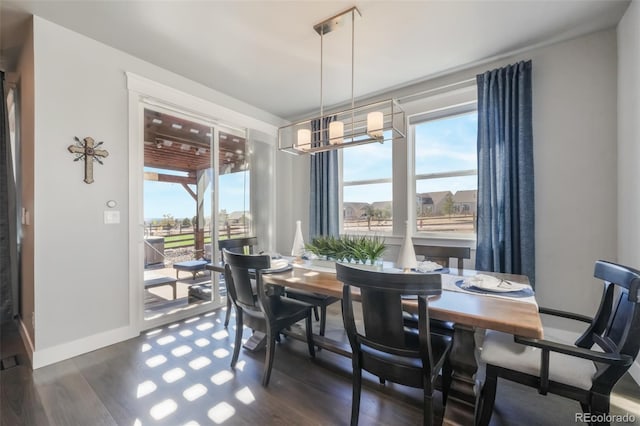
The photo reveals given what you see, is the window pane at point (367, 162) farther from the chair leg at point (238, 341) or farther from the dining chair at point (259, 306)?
the chair leg at point (238, 341)

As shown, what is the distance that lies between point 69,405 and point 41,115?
2180mm

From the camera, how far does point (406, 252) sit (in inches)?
77.6

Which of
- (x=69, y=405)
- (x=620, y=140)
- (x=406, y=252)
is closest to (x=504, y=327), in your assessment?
(x=406, y=252)

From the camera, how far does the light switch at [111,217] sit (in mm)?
2551

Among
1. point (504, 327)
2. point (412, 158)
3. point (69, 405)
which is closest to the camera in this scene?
point (504, 327)

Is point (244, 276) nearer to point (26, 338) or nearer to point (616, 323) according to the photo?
point (616, 323)

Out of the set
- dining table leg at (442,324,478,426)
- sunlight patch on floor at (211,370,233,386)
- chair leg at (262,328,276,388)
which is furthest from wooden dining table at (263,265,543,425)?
sunlight patch on floor at (211,370,233,386)

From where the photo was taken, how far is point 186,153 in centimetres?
336

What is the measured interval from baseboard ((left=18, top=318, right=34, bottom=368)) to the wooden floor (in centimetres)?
8

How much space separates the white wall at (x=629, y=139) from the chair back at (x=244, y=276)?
2690 millimetres

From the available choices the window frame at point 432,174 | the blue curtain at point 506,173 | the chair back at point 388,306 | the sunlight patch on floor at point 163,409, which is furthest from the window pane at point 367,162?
the sunlight patch on floor at point 163,409

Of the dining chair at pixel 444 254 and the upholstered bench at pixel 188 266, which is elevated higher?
the dining chair at pixel 444 254

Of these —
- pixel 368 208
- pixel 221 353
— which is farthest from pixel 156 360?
pixel 368 208

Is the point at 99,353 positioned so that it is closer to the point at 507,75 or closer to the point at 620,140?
the point at 507,75
